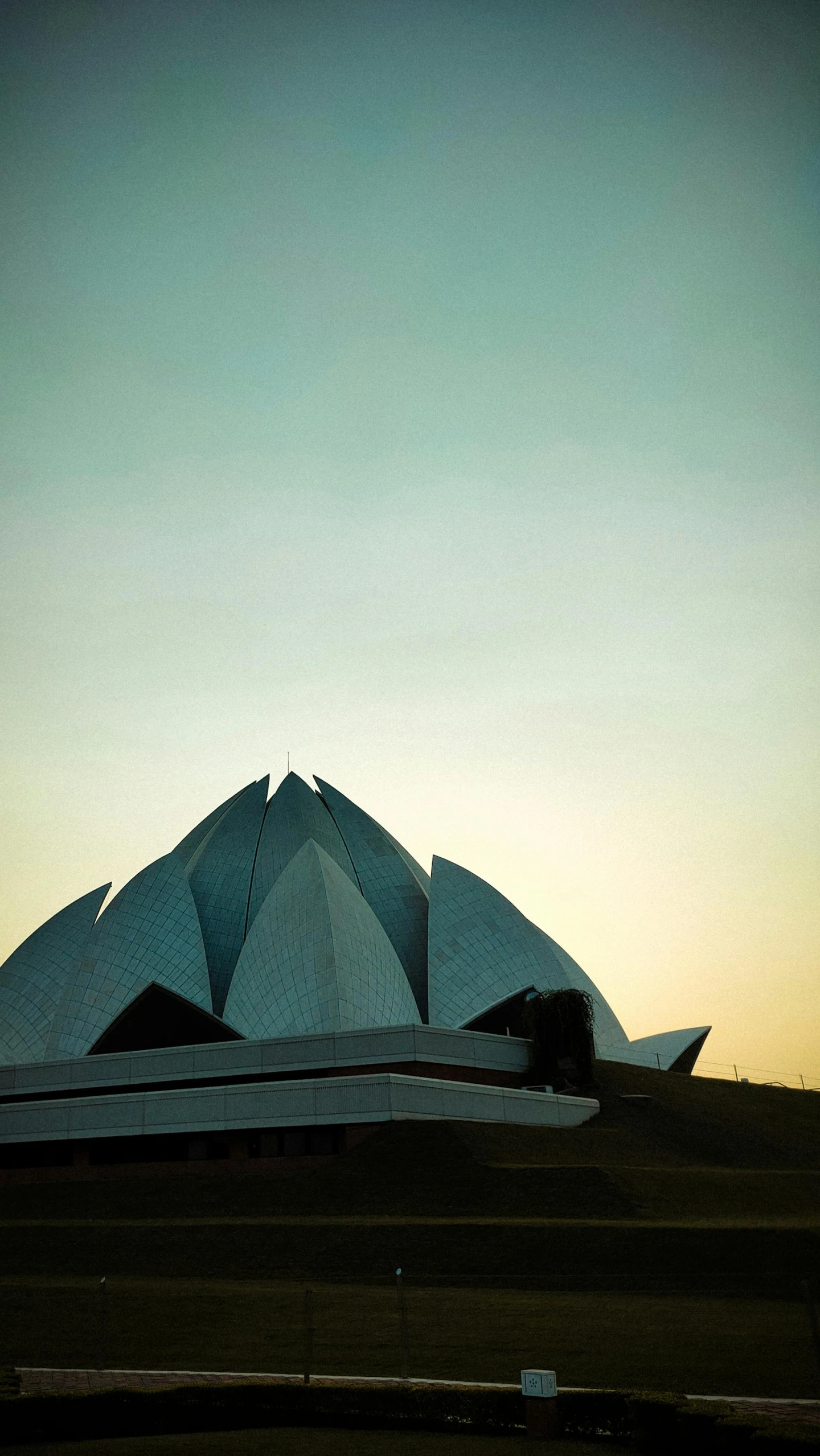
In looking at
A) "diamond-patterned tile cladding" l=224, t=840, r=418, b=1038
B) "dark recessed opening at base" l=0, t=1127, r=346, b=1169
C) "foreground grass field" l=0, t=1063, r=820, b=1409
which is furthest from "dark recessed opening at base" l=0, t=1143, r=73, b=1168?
"diamond-patterned tile cladding" l=224, t=840, r=418, b=1038

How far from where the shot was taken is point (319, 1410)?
10.1 meters

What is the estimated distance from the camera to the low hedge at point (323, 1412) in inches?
353

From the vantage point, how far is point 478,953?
122ft

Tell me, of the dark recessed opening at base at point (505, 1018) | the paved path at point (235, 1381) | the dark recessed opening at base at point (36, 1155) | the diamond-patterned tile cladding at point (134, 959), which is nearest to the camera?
the paved path at point (235, 1381)

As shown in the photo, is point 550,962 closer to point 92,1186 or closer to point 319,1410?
point 92,1186

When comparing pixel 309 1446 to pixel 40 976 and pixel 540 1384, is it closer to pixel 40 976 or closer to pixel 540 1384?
pixel 540 1384

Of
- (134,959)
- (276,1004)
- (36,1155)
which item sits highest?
(134,959)

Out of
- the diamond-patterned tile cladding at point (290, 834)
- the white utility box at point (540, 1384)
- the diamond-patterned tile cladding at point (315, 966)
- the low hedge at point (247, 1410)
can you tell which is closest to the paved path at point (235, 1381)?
the low hedge at point (247, 1410)

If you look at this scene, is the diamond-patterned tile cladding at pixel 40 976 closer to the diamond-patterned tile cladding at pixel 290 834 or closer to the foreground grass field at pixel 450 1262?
the diamond-patterned tile cladding at pixel 290 834

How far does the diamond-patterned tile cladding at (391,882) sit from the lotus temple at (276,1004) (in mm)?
72

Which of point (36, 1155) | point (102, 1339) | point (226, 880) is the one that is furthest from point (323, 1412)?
point (226, 880)

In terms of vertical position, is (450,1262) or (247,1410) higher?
(450,1262)

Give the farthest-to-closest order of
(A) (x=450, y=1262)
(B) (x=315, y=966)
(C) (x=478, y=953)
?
1. (C) (x=478, y=953)
2. (B) (x=315, y=966)
3. (A) (x=450, y=1262)

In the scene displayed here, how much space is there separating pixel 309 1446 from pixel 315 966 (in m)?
22.9
